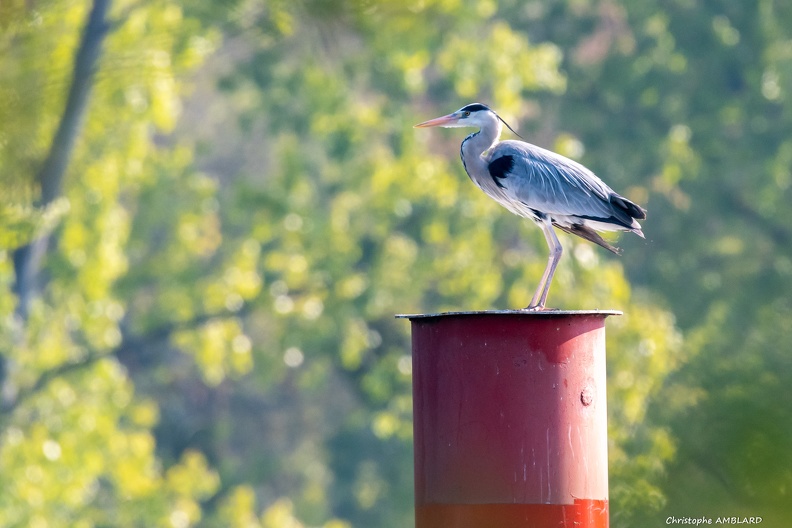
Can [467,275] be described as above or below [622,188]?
below

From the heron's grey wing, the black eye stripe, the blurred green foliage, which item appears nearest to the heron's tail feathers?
the heron's grey wing

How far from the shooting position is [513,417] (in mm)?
5766

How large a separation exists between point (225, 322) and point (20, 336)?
302 cm

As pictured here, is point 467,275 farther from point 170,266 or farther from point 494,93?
point 170,266

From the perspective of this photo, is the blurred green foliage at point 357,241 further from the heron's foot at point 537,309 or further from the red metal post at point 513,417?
the red metal post at point 513,417

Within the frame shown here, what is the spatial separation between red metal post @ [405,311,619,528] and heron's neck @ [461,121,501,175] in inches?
104

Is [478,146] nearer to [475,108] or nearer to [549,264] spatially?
[475,108]

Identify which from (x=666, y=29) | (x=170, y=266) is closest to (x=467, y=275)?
(x=170, y=266)

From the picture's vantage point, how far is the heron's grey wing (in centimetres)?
778

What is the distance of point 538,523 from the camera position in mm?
5738

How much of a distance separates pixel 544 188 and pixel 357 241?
45.2 feet

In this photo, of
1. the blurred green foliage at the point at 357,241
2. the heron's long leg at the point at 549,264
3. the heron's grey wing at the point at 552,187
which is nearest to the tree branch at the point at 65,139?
the blurred green foliage at the point at 357,241

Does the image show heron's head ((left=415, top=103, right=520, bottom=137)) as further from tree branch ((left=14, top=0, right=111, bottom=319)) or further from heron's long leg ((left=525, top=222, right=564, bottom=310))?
tree branch ((left=14, top=0, right=111, bottom=319))

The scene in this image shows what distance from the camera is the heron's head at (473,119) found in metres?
8.57
